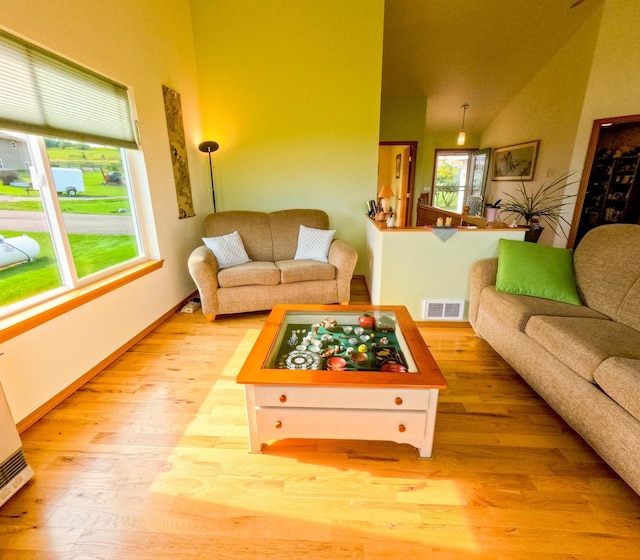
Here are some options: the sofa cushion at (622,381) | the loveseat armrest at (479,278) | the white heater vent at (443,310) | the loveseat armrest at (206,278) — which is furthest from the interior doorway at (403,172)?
the sofa cushion at (622,381)

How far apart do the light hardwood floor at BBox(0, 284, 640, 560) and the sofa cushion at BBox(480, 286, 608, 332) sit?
0.45m

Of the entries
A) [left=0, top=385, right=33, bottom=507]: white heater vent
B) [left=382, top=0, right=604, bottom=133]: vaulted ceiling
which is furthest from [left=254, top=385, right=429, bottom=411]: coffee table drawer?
[left=382, top=0, right=604, bottom=133]: vaulted ceiling

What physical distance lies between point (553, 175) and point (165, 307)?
5410mm

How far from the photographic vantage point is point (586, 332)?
5.34ft

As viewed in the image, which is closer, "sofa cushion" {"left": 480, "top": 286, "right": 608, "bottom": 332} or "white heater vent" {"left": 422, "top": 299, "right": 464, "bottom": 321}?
"sofa cushion" {"left": 480, "top": 286, "right": 608, "bottom": 332}

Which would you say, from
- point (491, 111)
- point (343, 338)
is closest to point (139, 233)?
point (343, 338)

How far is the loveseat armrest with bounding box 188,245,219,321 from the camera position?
2705mm

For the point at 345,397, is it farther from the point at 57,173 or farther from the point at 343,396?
the point at 57,173

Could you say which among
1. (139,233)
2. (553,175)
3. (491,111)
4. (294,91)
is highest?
(491,111)

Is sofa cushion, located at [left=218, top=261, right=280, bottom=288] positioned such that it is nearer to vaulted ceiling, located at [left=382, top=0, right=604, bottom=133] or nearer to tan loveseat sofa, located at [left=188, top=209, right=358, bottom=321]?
tan loveseat sofa, located at [left=188, top=209, right=358, bottom=321]

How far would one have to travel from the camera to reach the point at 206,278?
2.72m

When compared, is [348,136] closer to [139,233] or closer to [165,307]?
[139,233]

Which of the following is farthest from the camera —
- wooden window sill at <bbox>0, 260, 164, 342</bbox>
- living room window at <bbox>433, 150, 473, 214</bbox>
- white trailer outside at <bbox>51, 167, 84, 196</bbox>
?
living room window at <bbox>433, 150, 473, 214</bbox>

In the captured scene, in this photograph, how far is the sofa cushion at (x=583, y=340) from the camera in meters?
1.45
